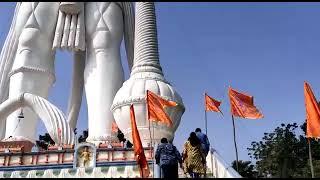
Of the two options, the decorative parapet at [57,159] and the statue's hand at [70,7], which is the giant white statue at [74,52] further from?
the decorative parapet at [57,159]

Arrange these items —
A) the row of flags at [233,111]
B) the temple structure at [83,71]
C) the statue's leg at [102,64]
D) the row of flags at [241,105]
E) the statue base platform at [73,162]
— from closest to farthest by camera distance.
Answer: the row of flags at [233,111] < the row of flags at [241,105] < the statue base platform at [73,162] < the temple structure at [83,71] < the statue's leg at [102,64]

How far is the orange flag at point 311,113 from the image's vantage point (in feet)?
37.7

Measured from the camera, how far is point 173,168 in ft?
30.9

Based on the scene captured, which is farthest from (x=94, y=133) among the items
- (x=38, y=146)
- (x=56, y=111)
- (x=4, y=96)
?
(x=4, y=96)

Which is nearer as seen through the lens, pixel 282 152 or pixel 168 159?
pixel 168 159

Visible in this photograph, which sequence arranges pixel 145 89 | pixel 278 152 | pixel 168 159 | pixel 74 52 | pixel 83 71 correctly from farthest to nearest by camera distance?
pixel 278 152 → pixel 83 71 → pixel 74 52 → pixel 145 89 → pixel 168 159

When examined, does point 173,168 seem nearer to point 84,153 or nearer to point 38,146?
point 84,153

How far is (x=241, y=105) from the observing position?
1342 cm

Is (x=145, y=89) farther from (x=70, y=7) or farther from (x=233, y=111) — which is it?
(x=70, y=7)

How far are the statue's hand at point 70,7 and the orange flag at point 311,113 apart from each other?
49.5 feet

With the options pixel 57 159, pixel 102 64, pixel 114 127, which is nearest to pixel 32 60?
pixel 102 64

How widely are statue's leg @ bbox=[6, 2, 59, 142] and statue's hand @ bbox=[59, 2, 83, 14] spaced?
49 cm

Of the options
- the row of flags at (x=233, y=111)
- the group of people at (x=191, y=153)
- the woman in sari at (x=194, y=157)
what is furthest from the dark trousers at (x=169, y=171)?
the row of flags at (x=233, y=111)

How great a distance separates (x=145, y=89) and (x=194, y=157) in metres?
9.29
